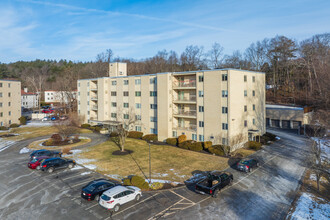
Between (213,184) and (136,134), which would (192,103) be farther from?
(213,184)

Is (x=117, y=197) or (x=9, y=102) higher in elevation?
(x=9, y=102)

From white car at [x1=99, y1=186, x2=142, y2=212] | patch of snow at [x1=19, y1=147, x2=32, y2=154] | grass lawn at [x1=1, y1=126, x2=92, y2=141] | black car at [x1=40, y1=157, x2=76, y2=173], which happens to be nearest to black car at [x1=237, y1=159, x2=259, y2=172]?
white car at [x1=99, y1=186, x2=142, y2=212]

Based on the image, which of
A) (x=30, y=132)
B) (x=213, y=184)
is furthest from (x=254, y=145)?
(x=30, y=132)

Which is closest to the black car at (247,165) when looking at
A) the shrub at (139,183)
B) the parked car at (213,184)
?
the parked car at (213,184)

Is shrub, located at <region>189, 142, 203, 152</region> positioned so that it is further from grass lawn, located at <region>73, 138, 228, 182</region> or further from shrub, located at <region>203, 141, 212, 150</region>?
A: grass lawn, located at <region>73, 138, 228, 182</region>

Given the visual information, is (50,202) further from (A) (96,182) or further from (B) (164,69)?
(B) (164,69)
